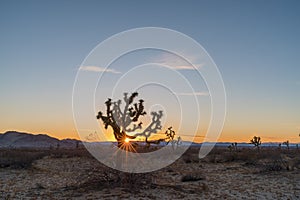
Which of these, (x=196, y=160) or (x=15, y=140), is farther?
(x=15, y=140)

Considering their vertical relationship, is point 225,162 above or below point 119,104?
below

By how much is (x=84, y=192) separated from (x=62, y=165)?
14839mm

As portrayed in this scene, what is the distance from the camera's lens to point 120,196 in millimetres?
13180

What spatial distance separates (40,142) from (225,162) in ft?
583

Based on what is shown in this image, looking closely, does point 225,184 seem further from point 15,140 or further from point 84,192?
point 15,140

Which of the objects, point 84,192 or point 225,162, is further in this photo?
point 225,162

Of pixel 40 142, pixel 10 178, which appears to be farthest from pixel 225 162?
pixel 40 142

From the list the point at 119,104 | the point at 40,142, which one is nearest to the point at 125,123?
the point at 119,104

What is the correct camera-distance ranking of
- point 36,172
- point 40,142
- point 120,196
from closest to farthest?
point 120,196 → point 36,172 → point 40,142

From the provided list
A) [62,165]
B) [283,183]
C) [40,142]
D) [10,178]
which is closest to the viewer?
[283,183]

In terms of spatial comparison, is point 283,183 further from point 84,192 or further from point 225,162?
point 225,162

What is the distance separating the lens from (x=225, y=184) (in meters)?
17.2

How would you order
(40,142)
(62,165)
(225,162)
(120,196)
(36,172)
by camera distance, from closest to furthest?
(120,196) < (36,172) < (62,165) < (225,162) < (40,142)

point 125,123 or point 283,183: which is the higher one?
point 125,123
